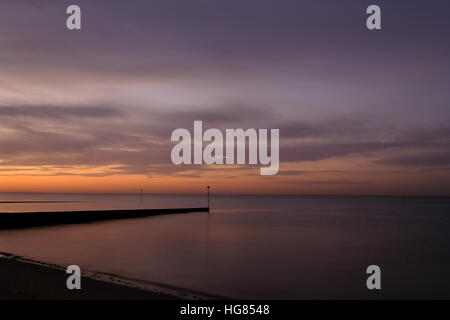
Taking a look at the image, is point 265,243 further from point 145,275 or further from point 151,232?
point 145,275

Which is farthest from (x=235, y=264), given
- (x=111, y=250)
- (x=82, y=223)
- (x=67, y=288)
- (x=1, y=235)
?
(x=82, y=223)

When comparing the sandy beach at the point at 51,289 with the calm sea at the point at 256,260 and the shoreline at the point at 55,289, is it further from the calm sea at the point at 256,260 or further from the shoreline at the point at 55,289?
the calm sea at the point at 256,260

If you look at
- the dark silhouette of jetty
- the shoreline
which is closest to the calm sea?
the shoreline

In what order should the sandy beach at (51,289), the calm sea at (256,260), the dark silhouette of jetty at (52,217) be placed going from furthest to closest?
the dark silhouette of jetty at (52,217) < the calm sea at (256,260) < the sandy beach at (51,289)

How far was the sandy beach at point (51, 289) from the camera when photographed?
39.8 ft

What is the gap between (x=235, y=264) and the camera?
80.4ft

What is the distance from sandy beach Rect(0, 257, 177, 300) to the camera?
12.1 metres

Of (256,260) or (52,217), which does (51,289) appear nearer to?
(256,260)

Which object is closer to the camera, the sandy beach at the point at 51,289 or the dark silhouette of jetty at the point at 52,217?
the sandy beach at the point at 51,289

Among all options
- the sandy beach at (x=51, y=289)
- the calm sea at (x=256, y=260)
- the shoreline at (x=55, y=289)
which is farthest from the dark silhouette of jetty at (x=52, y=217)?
the sandy beach at (x=51, y=289)

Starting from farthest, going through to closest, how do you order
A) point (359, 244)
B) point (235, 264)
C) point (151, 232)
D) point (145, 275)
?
point (151, 232), point (359, 244), point (235, 264), point (145, 275)

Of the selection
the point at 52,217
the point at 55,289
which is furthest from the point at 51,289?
the point at 52,217

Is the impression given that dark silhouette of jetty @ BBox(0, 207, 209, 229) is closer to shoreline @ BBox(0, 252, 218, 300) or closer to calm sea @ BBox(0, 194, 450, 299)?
calm sea @ BBox(0, 194, 450, 299)
